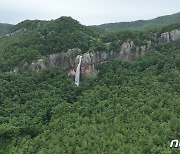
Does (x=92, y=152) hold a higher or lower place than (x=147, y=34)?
lower

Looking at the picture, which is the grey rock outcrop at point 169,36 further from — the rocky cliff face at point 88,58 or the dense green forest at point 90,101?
the dense green forest at point 90,101

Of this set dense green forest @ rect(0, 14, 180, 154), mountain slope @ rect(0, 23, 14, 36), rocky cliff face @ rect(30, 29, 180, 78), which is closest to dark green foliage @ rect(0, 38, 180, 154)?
dense green forest @ rect(0, 14, 180, 154)

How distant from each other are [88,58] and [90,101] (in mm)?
13511

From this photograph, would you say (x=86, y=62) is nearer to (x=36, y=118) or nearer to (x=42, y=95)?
(x=42, y=95)

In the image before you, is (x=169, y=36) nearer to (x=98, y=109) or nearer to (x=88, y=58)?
(x=88, y=58)

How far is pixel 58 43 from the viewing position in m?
62.9

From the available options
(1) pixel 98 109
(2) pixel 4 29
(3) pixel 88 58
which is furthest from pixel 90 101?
(2) pixel 4 29

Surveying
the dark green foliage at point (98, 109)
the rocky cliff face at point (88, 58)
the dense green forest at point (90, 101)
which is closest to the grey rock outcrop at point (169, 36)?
the rocky cliff face at point (88, 58)

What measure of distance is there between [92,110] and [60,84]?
30.2 ft

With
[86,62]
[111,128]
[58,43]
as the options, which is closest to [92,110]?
[111,128]

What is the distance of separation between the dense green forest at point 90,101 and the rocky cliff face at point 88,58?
1056 millimetres

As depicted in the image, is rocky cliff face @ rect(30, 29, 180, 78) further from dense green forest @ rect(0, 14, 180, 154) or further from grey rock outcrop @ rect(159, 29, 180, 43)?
dense green forest @ rect(0, 14, 180, 154)

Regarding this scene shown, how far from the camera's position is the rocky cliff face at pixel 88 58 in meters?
60.1

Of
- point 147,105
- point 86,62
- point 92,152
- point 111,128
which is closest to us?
point 92,152
